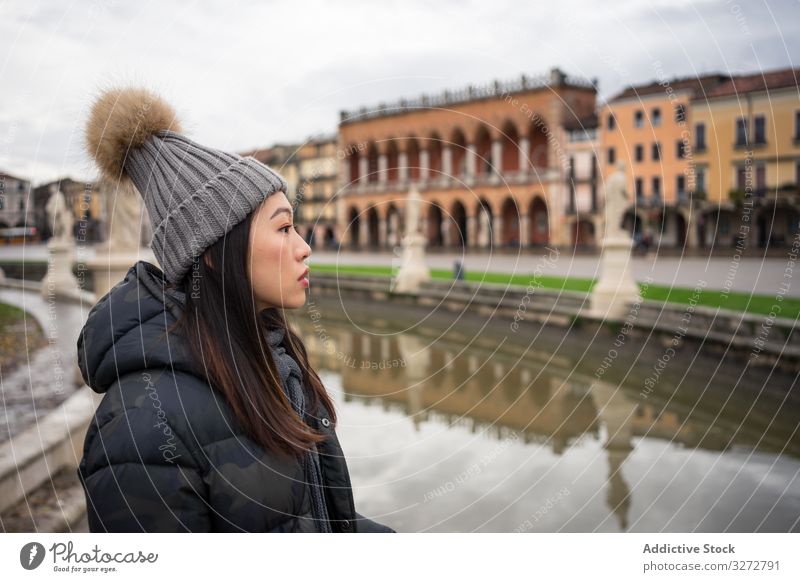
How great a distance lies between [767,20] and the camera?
325 cm

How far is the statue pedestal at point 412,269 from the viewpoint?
17.5 meters

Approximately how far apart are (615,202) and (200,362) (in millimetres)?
11042

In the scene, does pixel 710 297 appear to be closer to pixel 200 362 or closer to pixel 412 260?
pixel 412 260

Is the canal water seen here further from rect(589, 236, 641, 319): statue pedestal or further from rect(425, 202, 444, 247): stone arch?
rect(425, 202, 444, 247): stone arch

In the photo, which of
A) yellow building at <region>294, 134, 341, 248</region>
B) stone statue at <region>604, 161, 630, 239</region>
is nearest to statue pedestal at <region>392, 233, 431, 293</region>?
yellow building at <region>294, 134, 341, 248</region>

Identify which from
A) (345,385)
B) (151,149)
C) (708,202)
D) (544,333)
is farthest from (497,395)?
(708,202)

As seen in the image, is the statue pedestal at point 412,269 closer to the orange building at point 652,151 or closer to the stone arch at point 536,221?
the orange building at point 652,151

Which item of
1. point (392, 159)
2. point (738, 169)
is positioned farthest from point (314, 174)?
point (738, 169)

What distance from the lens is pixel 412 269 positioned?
1764 cm

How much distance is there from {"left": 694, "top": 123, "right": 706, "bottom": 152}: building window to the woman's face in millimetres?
30384

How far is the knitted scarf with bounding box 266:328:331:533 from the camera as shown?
178 centimetres

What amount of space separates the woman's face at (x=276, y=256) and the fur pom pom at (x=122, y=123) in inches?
12.5
